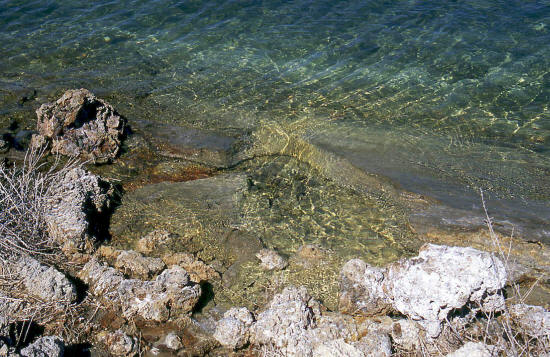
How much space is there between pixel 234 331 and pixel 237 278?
0.94 metres

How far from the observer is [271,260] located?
5543 mm

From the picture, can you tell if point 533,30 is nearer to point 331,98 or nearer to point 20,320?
point 331,98

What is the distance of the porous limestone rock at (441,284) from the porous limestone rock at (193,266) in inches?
74.9

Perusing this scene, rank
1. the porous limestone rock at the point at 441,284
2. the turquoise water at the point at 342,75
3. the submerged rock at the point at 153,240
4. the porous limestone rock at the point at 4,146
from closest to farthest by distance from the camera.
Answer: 1. the porous limestone rock at the point at 441,284
2. the submerged rock at the point at 153,240
3. the porous limestone rock at the point at 4,146
4. the turquoise water at the point at 342,75

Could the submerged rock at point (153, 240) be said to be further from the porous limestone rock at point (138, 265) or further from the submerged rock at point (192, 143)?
the submerged rock at point (192, 143)

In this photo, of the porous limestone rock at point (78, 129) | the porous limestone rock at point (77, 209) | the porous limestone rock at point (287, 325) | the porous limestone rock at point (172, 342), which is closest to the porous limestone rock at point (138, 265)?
the porous limestone rock at point (77, 209)

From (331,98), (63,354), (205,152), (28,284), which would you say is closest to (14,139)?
(205,152)

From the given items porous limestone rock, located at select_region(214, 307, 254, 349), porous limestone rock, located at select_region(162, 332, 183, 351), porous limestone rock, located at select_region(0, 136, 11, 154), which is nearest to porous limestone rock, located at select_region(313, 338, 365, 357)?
porous limestone rock, located at select_region(214, 307, 254, 349)

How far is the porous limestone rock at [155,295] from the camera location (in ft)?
15.5

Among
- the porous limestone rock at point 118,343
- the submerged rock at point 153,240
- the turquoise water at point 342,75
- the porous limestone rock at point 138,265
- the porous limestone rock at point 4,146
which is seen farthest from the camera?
the turquoise water at point 342,75

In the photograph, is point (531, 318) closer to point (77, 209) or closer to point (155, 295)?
point (155, 295)

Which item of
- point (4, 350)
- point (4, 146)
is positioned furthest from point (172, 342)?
point (4, 146)

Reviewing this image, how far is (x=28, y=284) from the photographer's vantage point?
4.79 meters

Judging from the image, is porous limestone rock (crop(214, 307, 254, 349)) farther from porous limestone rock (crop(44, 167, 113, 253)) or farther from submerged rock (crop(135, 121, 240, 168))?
submerged rock (crop(135, 121, 240, 168))
